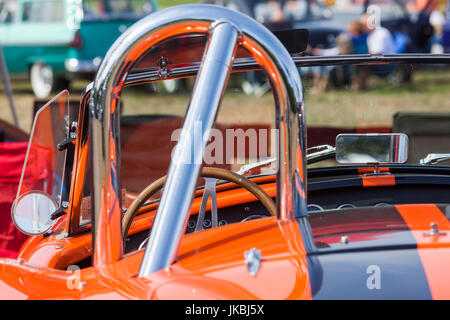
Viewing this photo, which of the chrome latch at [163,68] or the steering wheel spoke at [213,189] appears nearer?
the steering wheel spoke at [213,189]

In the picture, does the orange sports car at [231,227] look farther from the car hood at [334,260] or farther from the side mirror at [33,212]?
the side mirror at [33,212]

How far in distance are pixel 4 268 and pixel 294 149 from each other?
0.62 meters

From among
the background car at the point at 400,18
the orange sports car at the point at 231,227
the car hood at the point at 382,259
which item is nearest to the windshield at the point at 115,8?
the background car at the point at 400,18

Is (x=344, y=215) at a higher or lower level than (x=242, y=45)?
lower

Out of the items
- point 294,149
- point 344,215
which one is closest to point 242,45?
point 294,149

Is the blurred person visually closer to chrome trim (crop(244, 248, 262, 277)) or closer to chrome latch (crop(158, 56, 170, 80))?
chrome latch (crop(158, 56, 170, 80))

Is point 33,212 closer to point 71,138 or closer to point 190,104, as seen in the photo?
point 71,138

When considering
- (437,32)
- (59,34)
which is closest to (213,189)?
(59,34)

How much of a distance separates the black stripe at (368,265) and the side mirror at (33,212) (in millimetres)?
871

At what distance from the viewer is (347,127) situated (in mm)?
2568

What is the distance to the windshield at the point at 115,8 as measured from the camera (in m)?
10.5
